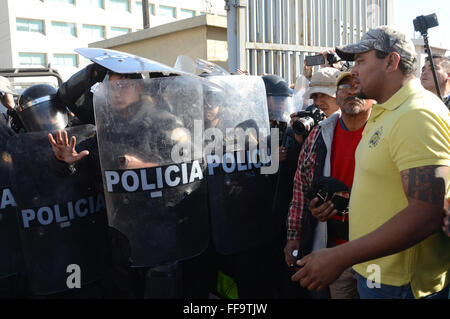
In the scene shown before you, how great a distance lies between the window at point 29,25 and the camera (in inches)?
1201

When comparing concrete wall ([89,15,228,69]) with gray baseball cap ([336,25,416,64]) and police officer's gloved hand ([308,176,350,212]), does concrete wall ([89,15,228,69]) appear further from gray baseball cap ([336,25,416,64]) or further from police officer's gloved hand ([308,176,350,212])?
gray baseball cap ([336,25,416,64])

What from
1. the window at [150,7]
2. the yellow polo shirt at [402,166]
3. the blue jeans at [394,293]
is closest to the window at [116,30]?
the window at [150,7]

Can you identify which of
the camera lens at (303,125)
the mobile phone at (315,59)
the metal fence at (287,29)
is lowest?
the camera lens at (303,125)

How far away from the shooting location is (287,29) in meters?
5.48

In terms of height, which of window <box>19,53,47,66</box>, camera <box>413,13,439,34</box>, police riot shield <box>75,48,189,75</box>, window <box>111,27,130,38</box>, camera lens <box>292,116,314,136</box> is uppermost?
window <box>111,27,130,38</box>

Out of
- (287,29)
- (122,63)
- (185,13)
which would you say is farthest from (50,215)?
(185,13)

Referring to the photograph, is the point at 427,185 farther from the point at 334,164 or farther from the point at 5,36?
the point at 5,36

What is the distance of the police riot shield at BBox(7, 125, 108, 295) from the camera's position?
196 centimetres

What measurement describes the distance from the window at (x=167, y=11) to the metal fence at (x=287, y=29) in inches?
1394

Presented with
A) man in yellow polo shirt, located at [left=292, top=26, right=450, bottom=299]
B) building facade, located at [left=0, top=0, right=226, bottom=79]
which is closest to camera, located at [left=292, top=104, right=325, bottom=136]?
man in yellow polo shirt, located at [left=292, top=26, right=450, bottom=299]

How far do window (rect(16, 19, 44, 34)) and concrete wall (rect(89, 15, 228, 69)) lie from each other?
2641cm

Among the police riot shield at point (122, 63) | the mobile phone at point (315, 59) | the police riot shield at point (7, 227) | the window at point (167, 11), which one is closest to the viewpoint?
the police riot shield at point (122, 63)

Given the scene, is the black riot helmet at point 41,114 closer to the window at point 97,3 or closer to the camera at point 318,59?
the camera at point 318,59

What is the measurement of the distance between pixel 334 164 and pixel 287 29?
12.4 feet
